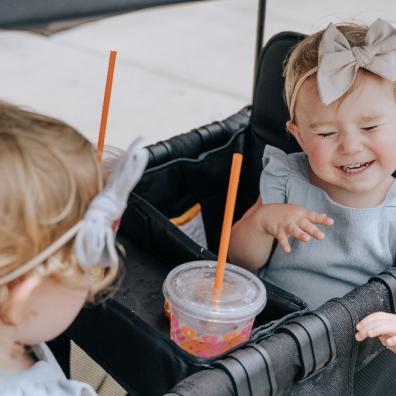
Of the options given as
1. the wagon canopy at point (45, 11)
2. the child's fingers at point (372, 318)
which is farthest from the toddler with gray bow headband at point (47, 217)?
the child's fingers at point (372, 318)

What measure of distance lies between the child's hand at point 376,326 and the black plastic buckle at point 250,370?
169mm

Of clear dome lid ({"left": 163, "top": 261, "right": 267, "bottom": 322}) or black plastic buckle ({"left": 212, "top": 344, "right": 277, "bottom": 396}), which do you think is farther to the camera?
clear dome lid ({"left": 163, "top": 261, "right": 267, "bottom": 322})

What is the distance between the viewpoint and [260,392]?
89cm

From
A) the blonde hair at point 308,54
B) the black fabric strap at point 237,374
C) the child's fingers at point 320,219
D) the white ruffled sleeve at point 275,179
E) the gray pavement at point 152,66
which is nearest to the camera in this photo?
the black fabric strap at point 237,374

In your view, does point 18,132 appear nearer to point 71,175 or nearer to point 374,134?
point 71,175

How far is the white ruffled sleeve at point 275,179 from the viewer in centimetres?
141

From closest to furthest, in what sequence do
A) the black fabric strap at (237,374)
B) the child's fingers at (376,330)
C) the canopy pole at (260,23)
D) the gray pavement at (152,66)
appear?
the black fabric strap at (237,374), the child's fingers at (376,330), the canopy pole at (260,23), the gray pavement at (152,66)

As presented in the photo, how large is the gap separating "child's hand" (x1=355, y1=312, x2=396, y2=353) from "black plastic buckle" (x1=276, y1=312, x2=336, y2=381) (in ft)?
0.18

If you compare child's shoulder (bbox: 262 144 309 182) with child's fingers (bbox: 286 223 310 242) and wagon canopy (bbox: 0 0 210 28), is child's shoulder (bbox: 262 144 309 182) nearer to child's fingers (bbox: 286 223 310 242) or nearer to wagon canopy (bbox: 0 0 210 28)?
child's fingers (bbox: 286 223 310 242)

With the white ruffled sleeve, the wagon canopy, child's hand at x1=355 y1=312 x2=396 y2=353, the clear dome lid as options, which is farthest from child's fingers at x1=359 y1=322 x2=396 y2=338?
the wagon canopy

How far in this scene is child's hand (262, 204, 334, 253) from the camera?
1.20m

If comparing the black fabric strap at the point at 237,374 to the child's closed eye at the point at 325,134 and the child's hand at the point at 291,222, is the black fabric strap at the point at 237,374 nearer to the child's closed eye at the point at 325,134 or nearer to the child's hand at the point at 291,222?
the child's hand at the point at 291,222

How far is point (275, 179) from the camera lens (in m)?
1.43

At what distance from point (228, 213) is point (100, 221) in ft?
0.81
